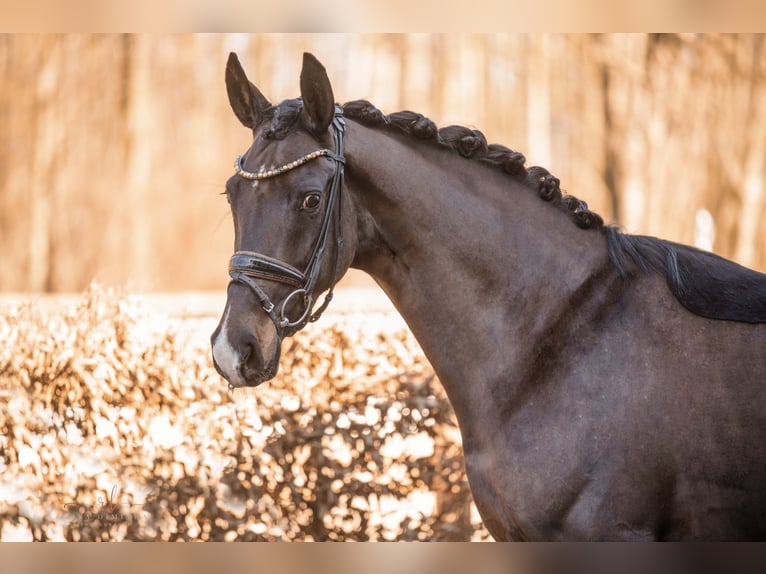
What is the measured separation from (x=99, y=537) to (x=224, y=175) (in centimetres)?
226

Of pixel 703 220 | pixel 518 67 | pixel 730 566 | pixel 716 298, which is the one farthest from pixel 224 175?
pixel 730 566

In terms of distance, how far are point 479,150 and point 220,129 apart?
2731 millimetres

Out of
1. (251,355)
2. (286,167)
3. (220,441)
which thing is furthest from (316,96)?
(220,441)

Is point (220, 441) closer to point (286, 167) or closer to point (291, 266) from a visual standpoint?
point (291, 266)

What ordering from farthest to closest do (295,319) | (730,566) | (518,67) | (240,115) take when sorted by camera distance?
(518,67) → (240,115) → (295,319) → (730,566)

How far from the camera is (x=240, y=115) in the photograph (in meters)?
2.66

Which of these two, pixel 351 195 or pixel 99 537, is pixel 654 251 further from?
pixel 99 537

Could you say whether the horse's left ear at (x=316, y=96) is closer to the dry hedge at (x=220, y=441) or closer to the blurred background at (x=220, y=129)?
the dry hedge at (x=220, y=441)

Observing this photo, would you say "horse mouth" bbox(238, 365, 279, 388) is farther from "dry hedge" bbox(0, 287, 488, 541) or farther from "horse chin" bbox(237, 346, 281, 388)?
"dry hedge" bbox(0, 287, 488, 541)

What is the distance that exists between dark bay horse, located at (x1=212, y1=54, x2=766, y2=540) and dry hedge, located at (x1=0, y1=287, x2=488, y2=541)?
167cm

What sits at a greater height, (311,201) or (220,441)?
(311,201)

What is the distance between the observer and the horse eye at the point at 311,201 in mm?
2375

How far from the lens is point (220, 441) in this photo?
4.18 meters
